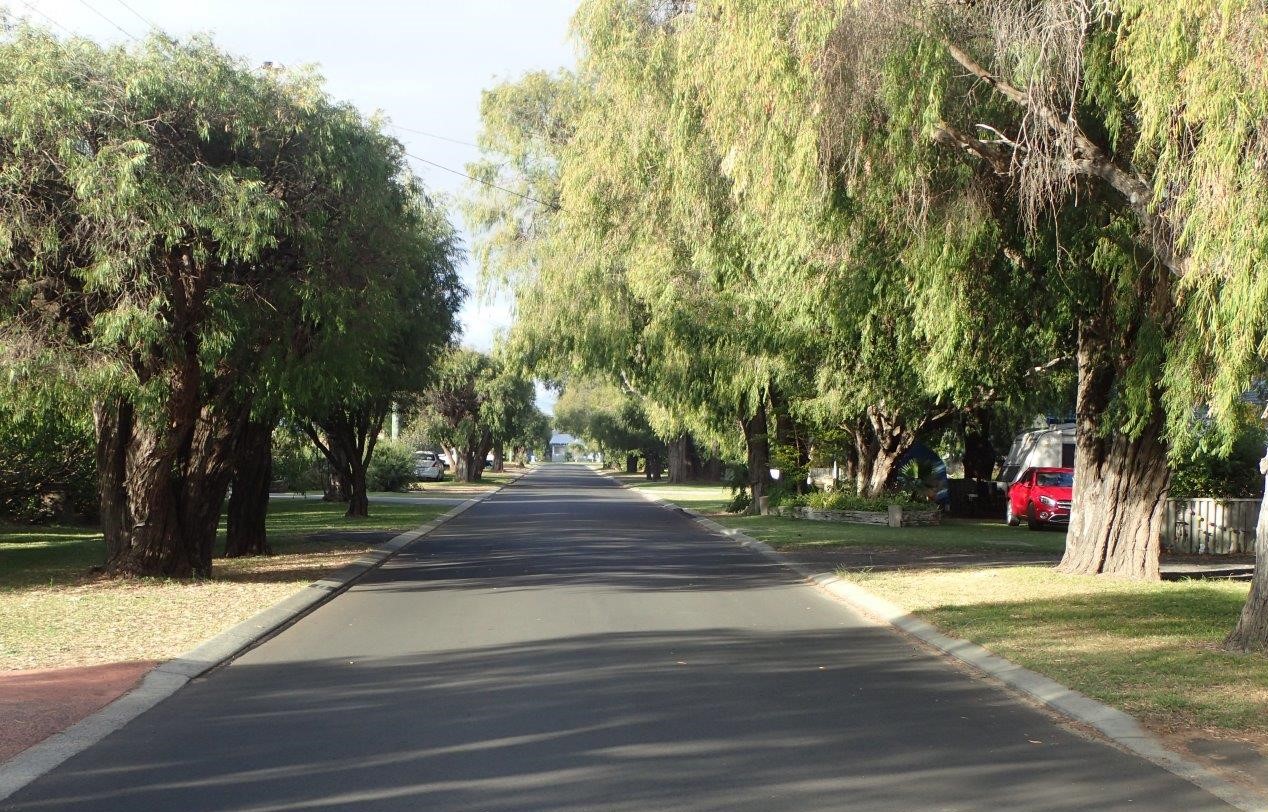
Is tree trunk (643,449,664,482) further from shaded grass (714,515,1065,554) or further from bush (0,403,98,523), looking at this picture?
bush (0,403,98,523)

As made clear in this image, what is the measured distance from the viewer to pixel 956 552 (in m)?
21.9

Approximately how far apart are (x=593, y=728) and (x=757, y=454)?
90.1ft

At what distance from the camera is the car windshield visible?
29.5 m

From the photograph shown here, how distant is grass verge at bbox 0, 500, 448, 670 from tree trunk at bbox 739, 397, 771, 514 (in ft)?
40.5

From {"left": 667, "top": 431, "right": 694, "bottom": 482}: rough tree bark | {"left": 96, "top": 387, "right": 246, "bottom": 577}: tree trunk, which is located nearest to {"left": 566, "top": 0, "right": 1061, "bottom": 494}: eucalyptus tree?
{"left": 96, "top": 387, "right": 246, "bottom": 577}: tree trunk

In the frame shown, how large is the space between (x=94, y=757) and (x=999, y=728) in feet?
17.5

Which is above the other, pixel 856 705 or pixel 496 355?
pixel 496 355

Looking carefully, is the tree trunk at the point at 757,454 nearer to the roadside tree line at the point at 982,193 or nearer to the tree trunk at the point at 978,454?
the tree trunk at the point at 978,454

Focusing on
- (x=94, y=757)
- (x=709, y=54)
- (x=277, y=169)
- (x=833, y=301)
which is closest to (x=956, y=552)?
(x=833, y=301)

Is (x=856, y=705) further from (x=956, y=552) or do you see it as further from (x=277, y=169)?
(x=956, y=552)

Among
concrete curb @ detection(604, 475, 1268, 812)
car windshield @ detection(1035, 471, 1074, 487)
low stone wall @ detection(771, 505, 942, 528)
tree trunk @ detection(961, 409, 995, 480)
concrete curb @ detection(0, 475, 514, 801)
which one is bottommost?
concrete curb @ detection(0, 475, 514, 801)

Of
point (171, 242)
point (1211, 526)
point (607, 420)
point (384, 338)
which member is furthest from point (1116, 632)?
point (607, 420)

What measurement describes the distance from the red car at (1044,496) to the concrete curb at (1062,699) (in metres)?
14.8

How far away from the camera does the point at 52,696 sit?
8.31 meters
